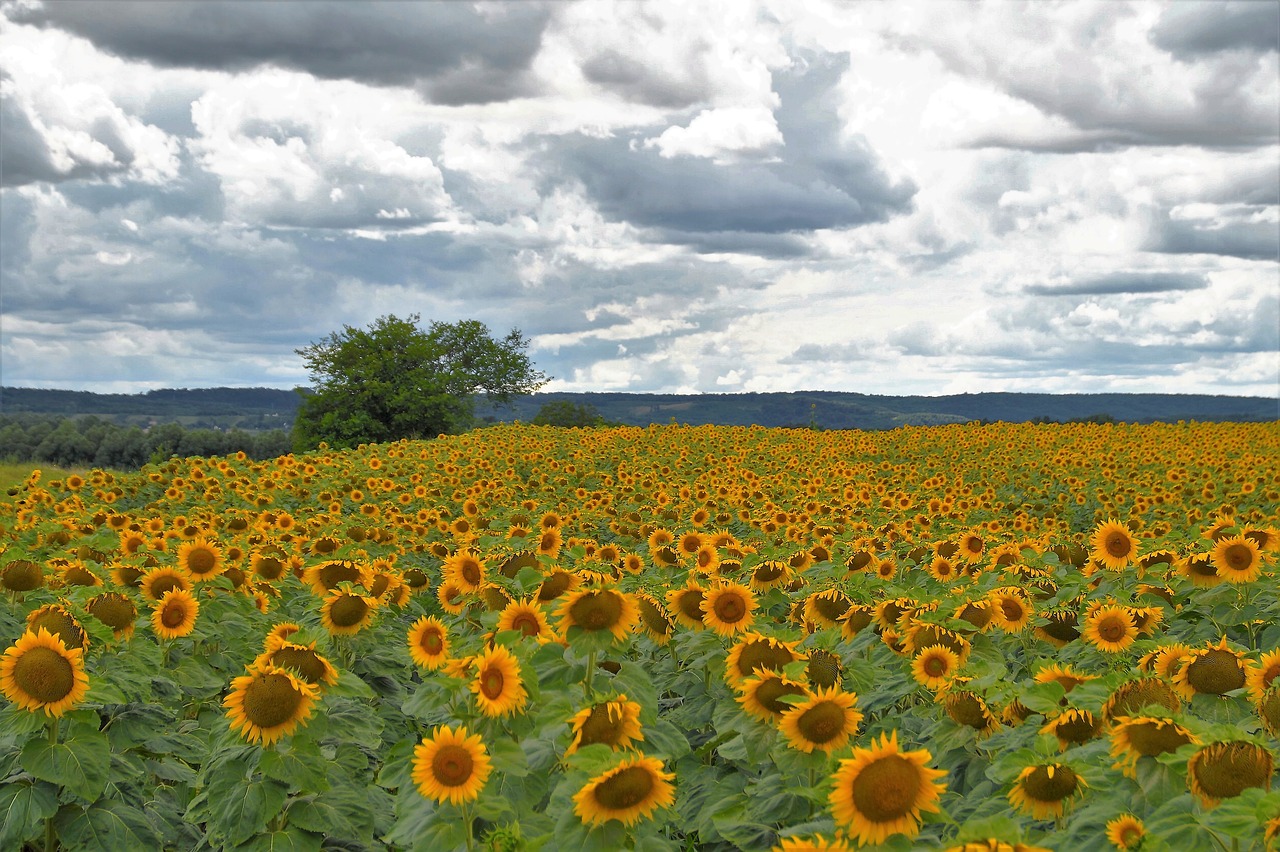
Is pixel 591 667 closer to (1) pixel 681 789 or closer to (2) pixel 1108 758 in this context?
(1) pixel 681 789

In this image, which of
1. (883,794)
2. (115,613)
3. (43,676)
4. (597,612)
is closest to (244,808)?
(43,676)

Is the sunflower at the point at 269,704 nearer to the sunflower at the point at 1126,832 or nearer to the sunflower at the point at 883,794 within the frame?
the sunflower at the point at 883,794

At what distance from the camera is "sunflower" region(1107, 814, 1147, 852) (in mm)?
3221

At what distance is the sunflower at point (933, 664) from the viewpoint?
5281 millimetres

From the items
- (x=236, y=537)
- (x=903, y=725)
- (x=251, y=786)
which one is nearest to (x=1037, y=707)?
(x=903, y=725)

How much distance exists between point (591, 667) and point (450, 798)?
39.0 inches

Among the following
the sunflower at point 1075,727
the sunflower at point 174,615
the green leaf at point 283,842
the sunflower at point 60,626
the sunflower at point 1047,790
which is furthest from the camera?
the sunflower at point 174,615

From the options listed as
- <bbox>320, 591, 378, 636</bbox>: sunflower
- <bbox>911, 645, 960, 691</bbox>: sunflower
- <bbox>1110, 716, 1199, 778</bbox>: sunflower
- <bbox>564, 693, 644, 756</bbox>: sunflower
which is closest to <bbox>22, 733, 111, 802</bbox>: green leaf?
<bbox>320, 591, 378, 636</bbox>: sunflower

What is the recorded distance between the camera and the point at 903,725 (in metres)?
5.32

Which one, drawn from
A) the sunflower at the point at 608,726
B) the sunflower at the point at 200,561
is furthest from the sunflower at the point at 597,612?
the sunflower at the point at 200,561

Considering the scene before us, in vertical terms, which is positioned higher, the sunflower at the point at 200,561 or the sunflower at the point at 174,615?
the sunflower at the point at 200,561

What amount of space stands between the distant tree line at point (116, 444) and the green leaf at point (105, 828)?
58724 millimetres

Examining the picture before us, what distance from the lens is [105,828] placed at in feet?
16.5

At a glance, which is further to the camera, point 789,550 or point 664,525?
point 664,525
